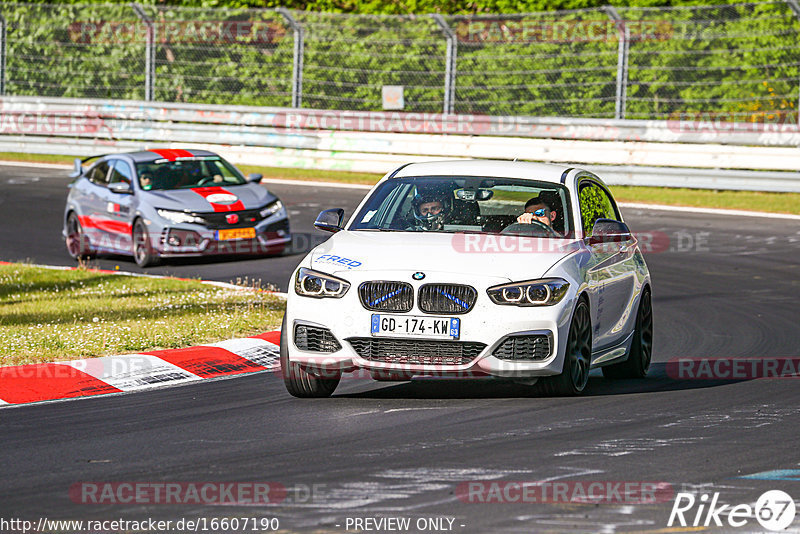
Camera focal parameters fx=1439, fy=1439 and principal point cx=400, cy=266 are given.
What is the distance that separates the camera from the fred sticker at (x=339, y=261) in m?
8.66

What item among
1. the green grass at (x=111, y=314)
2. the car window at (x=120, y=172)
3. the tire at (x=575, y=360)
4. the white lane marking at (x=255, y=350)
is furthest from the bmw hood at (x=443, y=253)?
the car window at (x=120, y=172)

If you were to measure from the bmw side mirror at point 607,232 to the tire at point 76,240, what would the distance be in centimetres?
1038

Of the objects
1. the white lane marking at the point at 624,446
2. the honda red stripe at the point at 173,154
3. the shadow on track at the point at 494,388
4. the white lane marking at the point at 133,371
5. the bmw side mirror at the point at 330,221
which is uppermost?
the bmw side mirror at the point at 330,221

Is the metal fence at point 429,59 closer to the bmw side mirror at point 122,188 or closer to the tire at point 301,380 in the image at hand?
the bmw side mirror at point 122,188

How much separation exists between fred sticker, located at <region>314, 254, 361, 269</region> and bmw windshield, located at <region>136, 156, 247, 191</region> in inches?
377

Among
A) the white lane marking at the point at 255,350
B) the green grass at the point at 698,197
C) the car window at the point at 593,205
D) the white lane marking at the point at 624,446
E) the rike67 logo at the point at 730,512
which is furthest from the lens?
the green grass at the point at 698,197

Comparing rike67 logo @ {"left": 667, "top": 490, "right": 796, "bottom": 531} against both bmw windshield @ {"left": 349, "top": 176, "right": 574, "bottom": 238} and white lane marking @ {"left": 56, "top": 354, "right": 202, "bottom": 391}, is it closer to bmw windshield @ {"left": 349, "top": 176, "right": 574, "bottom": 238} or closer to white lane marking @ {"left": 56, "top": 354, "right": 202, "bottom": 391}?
bmw windshield @ {"left": 349, "top": 176, "right": 574, "bottom": 238}

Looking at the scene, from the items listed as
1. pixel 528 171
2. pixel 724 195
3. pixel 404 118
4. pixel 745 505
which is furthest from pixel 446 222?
pixel 404 118

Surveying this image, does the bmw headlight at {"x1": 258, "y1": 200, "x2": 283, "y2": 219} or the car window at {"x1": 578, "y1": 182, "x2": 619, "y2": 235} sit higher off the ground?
the car window at {"x1": 578, "y1": 182, "x2": 619, "y2": 235}

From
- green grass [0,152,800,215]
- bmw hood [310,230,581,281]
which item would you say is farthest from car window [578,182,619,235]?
green grass [0,152,800,215]

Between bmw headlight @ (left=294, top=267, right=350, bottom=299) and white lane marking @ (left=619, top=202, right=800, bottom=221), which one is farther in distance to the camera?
A: white lane marking @ (left=619, top=202, right=800, bottom=221)

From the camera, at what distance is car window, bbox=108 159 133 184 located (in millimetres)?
18469

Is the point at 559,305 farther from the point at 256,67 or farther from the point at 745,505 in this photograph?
the point at 256,67

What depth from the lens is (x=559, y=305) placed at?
853cm
